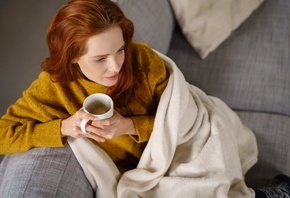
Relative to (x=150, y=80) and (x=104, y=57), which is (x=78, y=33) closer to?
(x=104, y=57)

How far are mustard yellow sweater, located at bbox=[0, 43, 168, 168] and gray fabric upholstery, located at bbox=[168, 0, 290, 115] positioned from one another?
0.52 meters

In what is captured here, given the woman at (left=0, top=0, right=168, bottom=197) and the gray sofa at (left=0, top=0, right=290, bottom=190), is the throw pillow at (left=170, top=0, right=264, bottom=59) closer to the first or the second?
the gray sofa at (left=0, top=0, right=290, bottom=190)

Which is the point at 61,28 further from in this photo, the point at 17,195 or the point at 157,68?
the point at 17,195

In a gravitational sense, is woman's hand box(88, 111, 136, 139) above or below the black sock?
above

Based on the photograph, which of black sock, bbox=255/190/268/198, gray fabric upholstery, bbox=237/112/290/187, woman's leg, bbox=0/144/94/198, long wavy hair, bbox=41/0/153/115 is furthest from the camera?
gray fabric upholstery, bbox=237/112/290/187

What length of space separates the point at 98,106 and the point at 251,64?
0.88 m

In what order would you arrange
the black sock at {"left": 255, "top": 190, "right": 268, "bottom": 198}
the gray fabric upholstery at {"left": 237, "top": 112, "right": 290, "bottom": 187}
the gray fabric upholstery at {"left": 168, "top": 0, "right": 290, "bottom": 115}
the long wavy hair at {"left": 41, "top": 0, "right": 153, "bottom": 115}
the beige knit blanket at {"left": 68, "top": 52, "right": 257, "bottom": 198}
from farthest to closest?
the gray fabric upholstery at {"left": 168, "top": 0, "right": 290, "bottom": 115}, the gray fabric upholstery at {"left": 237, "top": 112, "right": 290, "bottom": 187}, the black sock at {"left": 255, "top": 190, "right": 268, "bottom": 198}, the beige knit blanket at {"left": 68, "top": 52, "right": 257, "bottom": 198}, the long wavy hair at {"left": 41, "top": 0, "right": 153, "bottom": 115}

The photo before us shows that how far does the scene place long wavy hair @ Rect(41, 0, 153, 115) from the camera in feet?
2.97

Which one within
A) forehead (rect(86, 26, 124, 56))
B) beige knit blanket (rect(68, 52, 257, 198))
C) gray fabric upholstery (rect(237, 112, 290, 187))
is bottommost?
gray fabric upholstery (rect(237, 112, 290, 187))

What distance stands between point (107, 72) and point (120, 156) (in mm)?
370

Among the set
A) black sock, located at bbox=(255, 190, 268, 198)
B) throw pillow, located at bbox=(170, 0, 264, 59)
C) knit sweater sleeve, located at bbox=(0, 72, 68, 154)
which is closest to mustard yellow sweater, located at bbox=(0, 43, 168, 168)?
knit sweater sleeve, located at bbox=(0, 72, 68, 154)

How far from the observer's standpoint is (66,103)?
3.62 ft

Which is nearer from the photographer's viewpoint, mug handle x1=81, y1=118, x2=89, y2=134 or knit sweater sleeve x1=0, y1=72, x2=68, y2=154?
mug handle x1=81, y1=118, x2=89, y2=134

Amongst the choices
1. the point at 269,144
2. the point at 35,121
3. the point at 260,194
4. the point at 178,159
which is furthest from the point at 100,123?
the point at 269,144
